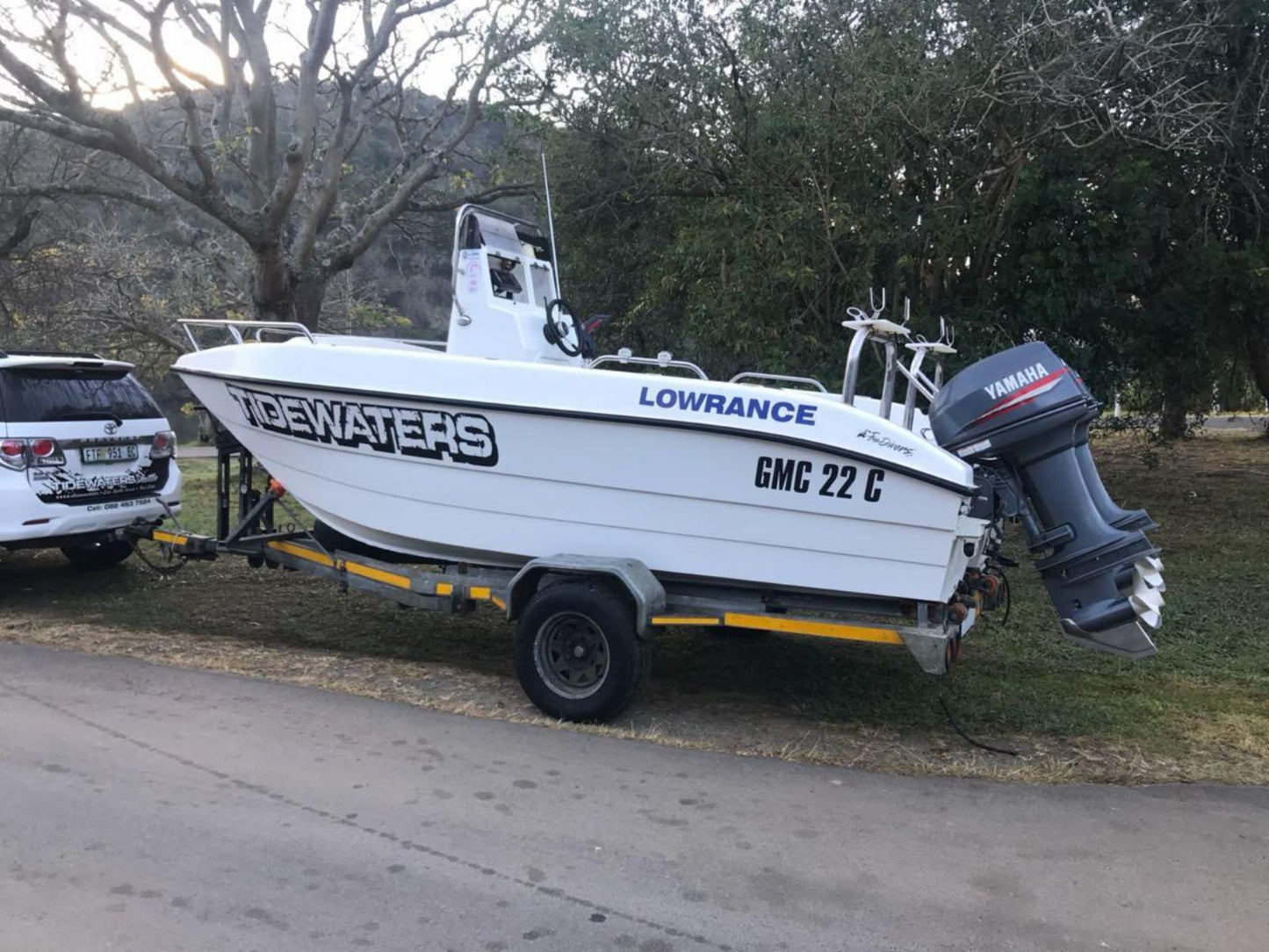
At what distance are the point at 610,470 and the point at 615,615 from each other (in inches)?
28.3

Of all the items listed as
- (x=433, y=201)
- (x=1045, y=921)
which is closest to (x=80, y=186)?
(x=433, y=201)

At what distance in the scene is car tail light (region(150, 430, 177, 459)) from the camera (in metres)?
7.71

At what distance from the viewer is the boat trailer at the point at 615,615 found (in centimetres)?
506

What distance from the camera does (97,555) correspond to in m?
8.59

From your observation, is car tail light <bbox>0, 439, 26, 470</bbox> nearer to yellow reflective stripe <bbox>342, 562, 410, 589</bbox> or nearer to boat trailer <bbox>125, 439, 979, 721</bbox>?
yellow reflective stripe <bbox>342, 562, 410, 589</bbox>

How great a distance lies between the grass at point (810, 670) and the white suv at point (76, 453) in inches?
27.6

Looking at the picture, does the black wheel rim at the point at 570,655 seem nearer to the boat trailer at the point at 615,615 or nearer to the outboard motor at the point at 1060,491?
the boat trailer at the point at 615,615

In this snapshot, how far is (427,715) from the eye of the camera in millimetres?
5395

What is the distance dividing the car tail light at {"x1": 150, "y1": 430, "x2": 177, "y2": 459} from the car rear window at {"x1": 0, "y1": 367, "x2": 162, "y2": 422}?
155mm

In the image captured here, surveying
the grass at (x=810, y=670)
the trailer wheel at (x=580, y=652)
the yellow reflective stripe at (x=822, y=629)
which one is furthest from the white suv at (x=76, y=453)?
the yellow reflective stripe at (x=822, y=629)

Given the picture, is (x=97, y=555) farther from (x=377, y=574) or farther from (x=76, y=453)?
(x=377, y=574)

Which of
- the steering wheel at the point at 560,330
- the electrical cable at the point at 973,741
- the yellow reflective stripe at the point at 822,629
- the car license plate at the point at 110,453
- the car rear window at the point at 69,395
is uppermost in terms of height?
the steering wheel at the point at 560,330

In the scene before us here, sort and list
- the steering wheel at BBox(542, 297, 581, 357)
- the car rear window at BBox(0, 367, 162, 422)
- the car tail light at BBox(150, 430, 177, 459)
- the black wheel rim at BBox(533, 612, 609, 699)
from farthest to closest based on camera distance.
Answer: the car tail light at BBox(150, 430, 177, 459) → the car rear window at BBox(0, 367, 162, 422) → the steering wheel at BBox(542, 297, 581, 357) → the black wheel rim at BBox(533, 612, 609, 699)

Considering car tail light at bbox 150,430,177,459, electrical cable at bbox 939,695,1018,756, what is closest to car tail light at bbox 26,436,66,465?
car tail light at bbox 150,430,177,459
